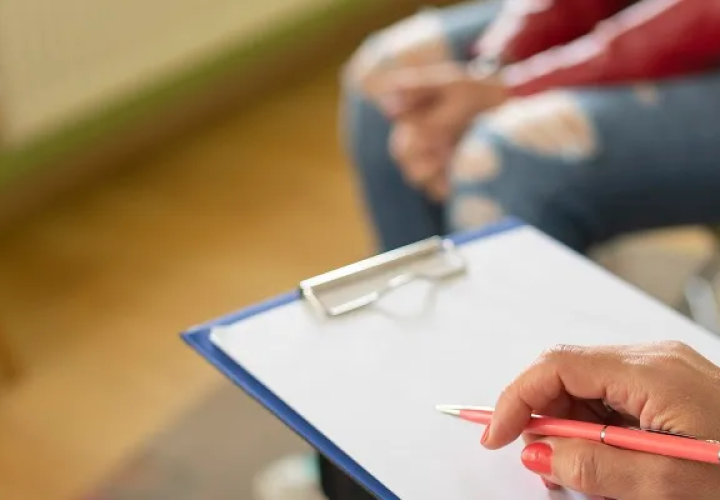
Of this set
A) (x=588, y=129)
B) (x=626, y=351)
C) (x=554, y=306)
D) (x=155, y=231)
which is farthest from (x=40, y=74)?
(x=626, y=351)

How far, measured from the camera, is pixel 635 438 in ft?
1.63

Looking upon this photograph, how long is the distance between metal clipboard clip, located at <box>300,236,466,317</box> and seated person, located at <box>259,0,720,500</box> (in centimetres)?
13

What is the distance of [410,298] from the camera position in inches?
26.2

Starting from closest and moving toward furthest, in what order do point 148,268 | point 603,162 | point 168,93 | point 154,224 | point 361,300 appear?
1. point 361,300
2. point 603,162
3. point 148,268
4. point 154,224
5. point 168,93

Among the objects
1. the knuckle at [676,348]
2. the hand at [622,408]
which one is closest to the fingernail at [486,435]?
the hand at [622,408]

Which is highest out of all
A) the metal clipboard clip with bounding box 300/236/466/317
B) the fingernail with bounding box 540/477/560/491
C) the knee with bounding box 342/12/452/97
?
the knee with bounding box 342/12/452/97

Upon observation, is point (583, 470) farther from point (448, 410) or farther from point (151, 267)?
point (151, 267)

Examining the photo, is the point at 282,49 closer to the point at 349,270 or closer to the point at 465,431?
the point at 349,270

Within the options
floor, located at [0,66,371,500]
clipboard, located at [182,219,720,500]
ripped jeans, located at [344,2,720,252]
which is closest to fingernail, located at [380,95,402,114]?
ripped jeans, located at [344,2,720,252]

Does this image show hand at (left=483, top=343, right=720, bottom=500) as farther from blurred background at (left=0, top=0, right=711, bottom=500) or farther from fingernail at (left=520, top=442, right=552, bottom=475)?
blurred background at (left=0, top=0, right=711, bottom=500)

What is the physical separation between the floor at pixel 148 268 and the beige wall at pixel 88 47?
0.18 meters

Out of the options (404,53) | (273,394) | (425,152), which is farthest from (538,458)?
(404,53)

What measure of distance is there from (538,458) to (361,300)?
0.18m

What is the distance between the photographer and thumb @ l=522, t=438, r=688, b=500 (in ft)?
1.61
